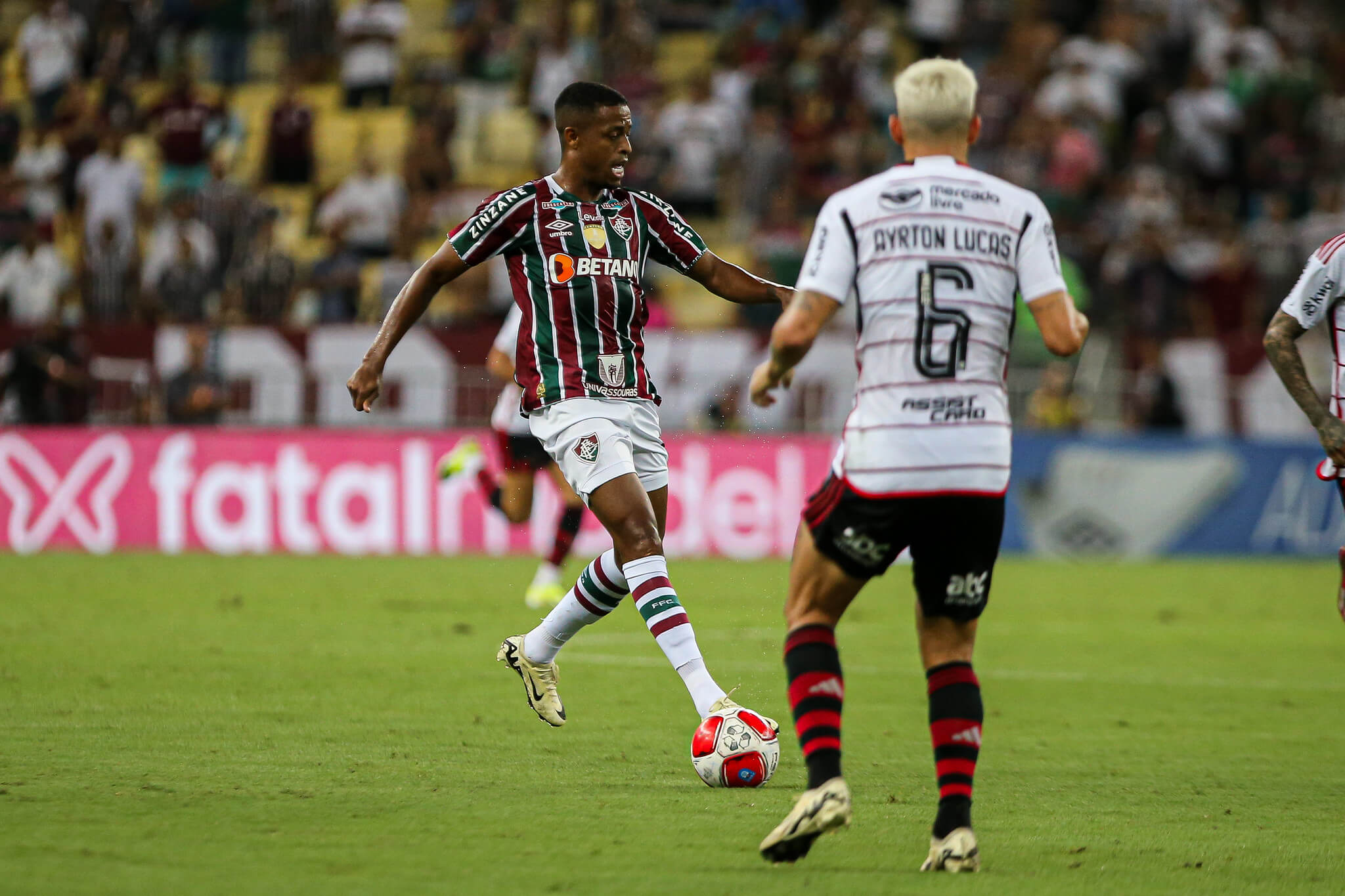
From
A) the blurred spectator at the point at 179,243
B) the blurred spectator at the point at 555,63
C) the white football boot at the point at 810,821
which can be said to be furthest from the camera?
the blurred spectator at the point at 555,63

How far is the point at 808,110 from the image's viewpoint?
22.8 metres

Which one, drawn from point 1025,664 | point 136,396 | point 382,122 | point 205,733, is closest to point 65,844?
point 205,733

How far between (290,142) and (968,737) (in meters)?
18.3

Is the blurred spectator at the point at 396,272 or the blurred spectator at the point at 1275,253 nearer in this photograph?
the blurred spectator at the point at 396,272

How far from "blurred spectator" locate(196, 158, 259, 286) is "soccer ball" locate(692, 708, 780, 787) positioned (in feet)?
47.9

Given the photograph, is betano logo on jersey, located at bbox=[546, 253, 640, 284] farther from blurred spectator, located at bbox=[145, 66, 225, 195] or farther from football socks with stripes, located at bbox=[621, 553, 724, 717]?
blurred spectator, located at bbox=[145, 66, 225, 195]

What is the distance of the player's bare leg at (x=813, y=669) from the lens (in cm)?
505

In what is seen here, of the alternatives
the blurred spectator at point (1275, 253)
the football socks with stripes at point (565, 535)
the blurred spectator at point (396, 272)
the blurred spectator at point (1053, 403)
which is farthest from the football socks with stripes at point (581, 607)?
the blurred spectator at point (1275, 253)

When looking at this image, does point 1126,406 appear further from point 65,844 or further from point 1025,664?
point 65,844

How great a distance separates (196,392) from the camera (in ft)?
59.7

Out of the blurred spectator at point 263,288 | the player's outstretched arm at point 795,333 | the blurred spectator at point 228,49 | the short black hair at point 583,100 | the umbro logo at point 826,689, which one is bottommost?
the umbro logo at point 826,689

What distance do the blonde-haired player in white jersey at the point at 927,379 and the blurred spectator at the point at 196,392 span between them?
45.3 ft

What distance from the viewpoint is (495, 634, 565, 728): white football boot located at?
25.1 feet

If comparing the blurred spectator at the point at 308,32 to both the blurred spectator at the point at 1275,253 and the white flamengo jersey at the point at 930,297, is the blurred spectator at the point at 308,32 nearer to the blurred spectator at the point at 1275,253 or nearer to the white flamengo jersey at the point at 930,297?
the blurred spectator at the point at 1275,253
